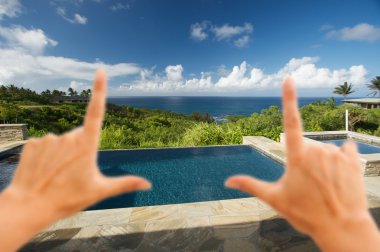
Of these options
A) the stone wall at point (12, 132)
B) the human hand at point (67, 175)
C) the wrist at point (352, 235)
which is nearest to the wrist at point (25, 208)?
the human hand at point (67, 175)

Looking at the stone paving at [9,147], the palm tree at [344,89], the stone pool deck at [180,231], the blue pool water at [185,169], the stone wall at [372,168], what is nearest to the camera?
the stone pool deck at [180,231]

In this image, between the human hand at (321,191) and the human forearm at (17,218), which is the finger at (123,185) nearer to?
the human forearm at (17,218)

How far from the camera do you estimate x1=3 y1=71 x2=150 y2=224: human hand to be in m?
0.73

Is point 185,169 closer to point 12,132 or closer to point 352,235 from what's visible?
point 352,235

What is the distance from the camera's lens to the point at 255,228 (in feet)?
12.4

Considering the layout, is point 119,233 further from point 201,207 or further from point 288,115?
point 288,115

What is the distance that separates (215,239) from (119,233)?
168 cm

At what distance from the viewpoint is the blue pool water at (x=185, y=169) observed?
5805 mm

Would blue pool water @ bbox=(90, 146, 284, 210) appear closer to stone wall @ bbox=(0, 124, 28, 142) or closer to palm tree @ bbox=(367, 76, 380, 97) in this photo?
stone wall @ bbox=(0, 124, 28, 142)

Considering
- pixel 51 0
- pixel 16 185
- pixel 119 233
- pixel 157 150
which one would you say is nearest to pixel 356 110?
pixel 157 150

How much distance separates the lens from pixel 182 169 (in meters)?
7.93

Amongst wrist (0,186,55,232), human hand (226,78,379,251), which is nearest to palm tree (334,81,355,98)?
human hand (226,78,379,251)

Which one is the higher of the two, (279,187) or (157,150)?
(279,187)

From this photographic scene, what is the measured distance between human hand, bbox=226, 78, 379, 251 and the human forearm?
840 mm
